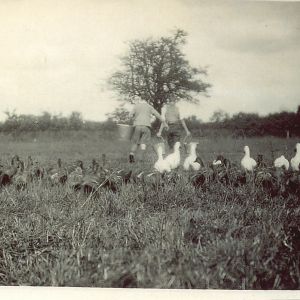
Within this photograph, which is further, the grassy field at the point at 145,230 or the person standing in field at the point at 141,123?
the person standing in field at the point at 141,123

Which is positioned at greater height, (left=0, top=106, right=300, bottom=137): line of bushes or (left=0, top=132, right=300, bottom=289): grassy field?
(left=0, top=106, right=300, bottom=137): line of bushes

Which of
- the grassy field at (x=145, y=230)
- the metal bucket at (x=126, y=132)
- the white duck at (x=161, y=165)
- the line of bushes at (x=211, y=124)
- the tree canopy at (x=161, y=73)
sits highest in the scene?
the tree canopy at (x=161, y=73)

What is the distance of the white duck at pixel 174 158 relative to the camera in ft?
Answer: 7.30

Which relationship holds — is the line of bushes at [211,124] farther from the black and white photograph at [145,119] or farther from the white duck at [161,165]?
the white duck at [161,165]

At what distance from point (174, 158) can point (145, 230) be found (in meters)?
0.36

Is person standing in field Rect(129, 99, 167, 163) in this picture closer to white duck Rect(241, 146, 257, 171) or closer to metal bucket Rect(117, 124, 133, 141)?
metal bucket Rect(117, 124, 133, 141)

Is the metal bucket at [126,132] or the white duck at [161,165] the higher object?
the metal bucket at [126,132]

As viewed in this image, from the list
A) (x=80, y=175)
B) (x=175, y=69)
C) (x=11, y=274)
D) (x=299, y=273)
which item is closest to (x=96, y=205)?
(x=80, y=175)

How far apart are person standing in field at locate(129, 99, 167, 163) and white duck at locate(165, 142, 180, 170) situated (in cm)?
12

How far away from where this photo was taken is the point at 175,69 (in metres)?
2.23

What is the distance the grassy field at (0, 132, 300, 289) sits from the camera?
200 cm

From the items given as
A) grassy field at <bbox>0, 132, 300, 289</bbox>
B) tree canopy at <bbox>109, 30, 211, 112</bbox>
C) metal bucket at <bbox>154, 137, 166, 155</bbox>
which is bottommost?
grassy field at <bbox>0, 132, 300, 289</bbox>

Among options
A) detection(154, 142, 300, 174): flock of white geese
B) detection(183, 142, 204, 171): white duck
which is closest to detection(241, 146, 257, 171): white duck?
detection(154, 142, 300, 174): flock of white geese

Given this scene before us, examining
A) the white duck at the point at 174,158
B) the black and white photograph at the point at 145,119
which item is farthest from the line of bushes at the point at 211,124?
the white duck at the point at 174,158
